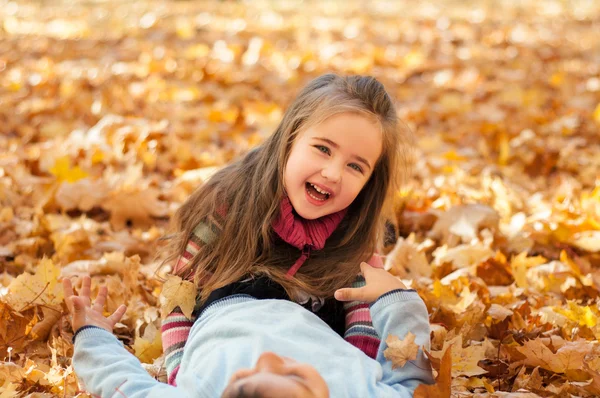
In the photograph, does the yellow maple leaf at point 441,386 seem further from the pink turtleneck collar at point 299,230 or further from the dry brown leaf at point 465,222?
the dry brown leaf at point 465,222

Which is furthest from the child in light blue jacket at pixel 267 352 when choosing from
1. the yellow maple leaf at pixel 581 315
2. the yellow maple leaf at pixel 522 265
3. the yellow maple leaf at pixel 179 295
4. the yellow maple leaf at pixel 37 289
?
the yellow maple leaf at pixel 522 265

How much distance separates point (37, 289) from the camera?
7.66 feet

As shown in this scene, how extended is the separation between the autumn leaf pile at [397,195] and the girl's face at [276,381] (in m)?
0.39

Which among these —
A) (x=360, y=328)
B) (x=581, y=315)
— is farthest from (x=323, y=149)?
(x=581, y=315)

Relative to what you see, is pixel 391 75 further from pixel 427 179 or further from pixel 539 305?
pixel 539 305

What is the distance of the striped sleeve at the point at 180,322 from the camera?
2.05m

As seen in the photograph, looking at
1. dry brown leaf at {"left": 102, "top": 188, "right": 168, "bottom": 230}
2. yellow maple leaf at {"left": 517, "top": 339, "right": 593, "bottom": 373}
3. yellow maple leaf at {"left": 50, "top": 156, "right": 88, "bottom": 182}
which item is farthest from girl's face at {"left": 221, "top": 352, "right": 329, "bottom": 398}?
yellow maple leaf at {"left": 50, "top": 156, "right": 88, "bottom": 182}

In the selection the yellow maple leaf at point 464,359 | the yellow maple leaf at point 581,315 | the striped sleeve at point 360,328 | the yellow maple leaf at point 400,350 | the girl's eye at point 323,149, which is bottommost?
the yellow maple leaf at point 581,315

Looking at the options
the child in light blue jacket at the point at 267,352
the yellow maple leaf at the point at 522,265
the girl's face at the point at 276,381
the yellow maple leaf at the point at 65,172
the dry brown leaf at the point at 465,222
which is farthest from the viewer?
the yellow maple leaf at the point at 65,172

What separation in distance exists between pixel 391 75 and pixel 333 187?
4.66 metres

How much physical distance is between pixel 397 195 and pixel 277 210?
1.30 meters

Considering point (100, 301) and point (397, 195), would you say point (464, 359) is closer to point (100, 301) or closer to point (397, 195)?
point (100, 301)

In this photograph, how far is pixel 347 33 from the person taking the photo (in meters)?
8.45

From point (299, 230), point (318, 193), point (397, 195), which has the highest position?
point (318, 193)
